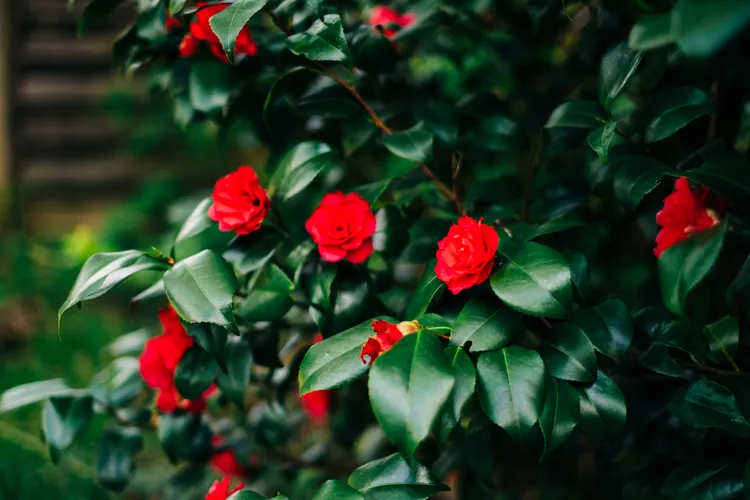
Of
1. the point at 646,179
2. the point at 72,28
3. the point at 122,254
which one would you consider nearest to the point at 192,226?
the point at 122,254

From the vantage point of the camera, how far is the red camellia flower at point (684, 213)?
720 millimetres

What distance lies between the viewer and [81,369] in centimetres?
208

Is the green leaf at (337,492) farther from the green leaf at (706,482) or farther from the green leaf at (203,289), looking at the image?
the green leaf at (706,482)

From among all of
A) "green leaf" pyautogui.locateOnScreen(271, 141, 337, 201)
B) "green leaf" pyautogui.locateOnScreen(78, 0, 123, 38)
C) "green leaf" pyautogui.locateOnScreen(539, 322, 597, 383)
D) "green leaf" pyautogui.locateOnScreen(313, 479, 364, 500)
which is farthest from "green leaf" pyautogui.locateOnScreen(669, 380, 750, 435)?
→ "green leaf" pyautogui.locateOnScreen(78, 0, 123, 38)

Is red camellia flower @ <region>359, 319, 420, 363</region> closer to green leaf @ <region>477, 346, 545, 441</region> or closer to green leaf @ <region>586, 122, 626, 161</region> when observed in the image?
green leaf @ <region>477, 346, 545, 441</region>

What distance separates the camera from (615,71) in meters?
0.76

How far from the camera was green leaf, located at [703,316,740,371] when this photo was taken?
2.35 feet

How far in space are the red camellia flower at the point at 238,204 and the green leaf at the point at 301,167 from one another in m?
0.04

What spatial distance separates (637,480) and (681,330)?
0.86 ft

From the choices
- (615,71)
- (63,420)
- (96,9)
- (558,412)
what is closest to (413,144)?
(615,71)

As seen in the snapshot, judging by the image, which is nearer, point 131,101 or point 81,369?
point 81,369

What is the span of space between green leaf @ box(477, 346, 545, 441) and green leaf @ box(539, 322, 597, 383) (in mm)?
58

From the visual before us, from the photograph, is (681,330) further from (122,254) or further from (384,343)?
(122,254)

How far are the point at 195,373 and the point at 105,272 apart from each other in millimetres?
198
